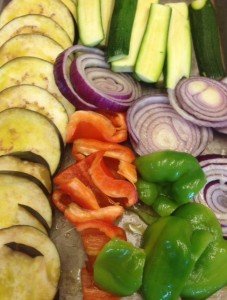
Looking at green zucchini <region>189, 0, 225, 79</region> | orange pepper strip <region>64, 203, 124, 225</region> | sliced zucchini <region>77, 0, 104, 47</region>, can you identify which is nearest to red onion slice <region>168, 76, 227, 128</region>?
green zucchini <region>189, 0, 225, 79</region>

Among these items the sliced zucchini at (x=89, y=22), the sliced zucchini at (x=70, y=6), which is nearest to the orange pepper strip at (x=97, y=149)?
the sliced zucchini at (x=89, y=22)

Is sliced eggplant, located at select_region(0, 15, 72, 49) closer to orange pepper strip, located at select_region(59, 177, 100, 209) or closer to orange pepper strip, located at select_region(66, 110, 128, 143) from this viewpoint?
orange pepper strip, located at select_region(66, 110, 128, 143)

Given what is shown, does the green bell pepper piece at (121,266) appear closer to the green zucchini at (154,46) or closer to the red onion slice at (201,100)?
the red onion slice at (201,100)

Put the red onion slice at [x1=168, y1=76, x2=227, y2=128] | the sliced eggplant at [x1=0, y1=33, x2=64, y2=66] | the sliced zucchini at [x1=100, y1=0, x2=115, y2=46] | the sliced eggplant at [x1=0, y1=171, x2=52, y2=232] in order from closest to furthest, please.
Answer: the sliced eggplant at [x1=0, y1=171, x2=52, y2=232] < the red onion slice at [x1=168, y1=76, x2=227, y2=128] < the sliced eggplant at [x1=0, y1=33, x2=64, y2=66] < the sliced zucchini at [x1=100, y1=0, x2=115, y2=46]

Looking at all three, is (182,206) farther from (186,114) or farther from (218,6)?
(218,6)

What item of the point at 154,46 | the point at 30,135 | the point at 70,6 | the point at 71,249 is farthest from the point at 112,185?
the point at 70,6

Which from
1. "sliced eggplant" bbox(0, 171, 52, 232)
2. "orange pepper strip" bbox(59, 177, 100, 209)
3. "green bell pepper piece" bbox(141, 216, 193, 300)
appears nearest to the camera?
"green bell pepper piece" bbox(141, 216, 193, 300)

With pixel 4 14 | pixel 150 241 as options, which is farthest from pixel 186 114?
pixel 4 14
